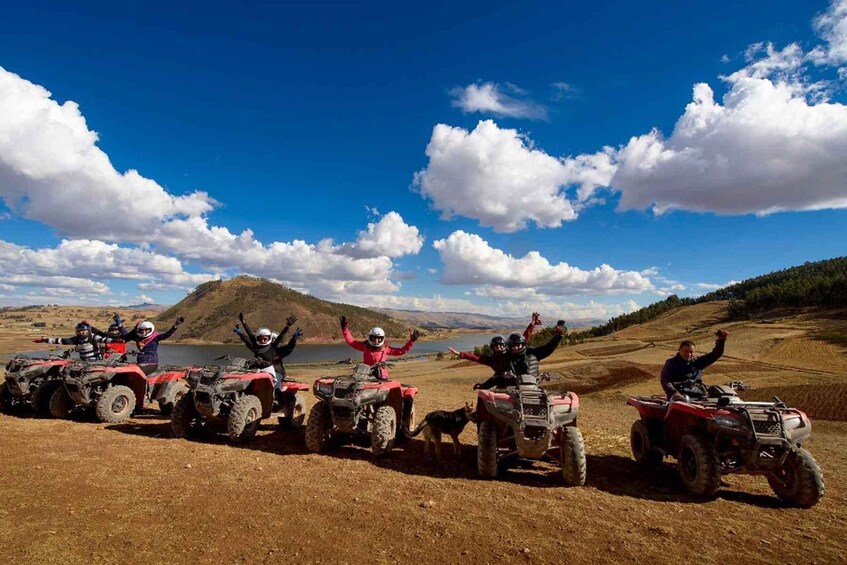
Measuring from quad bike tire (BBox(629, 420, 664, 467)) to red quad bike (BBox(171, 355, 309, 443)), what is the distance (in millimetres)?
7081

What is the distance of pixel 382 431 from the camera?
26.3ft

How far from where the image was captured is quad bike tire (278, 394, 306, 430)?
10555 mm

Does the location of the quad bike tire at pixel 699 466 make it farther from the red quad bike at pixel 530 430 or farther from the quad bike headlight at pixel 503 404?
the quad bike headlight at pixel 503 404

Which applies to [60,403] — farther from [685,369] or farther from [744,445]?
[744,445]

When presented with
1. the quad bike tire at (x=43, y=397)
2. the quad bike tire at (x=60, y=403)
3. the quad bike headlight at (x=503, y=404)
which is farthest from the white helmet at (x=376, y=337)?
the quad bike tire at (x=43, y=397)

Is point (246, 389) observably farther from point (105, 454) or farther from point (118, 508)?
point (118, 508)

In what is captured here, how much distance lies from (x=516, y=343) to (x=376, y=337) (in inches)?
114

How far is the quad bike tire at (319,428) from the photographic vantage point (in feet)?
27.3

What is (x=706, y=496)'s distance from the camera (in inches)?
253

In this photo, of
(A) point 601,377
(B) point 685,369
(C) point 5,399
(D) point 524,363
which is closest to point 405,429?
(D) point 524,363

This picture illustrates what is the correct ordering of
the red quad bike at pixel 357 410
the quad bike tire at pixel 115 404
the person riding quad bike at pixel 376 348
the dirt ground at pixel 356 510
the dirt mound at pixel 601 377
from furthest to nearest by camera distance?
the dirt mound at pixel 601 377
the quad bike tire at pixel 115 404
the person riding quad bike at pixel 376 348
the red quad bike at pixel 357 410
the dirt ground at pixel 356 510

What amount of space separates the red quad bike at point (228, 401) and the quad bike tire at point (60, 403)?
3.66 metres

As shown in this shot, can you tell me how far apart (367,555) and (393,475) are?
2685mm

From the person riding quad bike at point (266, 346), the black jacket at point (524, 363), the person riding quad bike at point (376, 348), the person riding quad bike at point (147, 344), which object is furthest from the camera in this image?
the person riding quad bike at point (147, 344)
